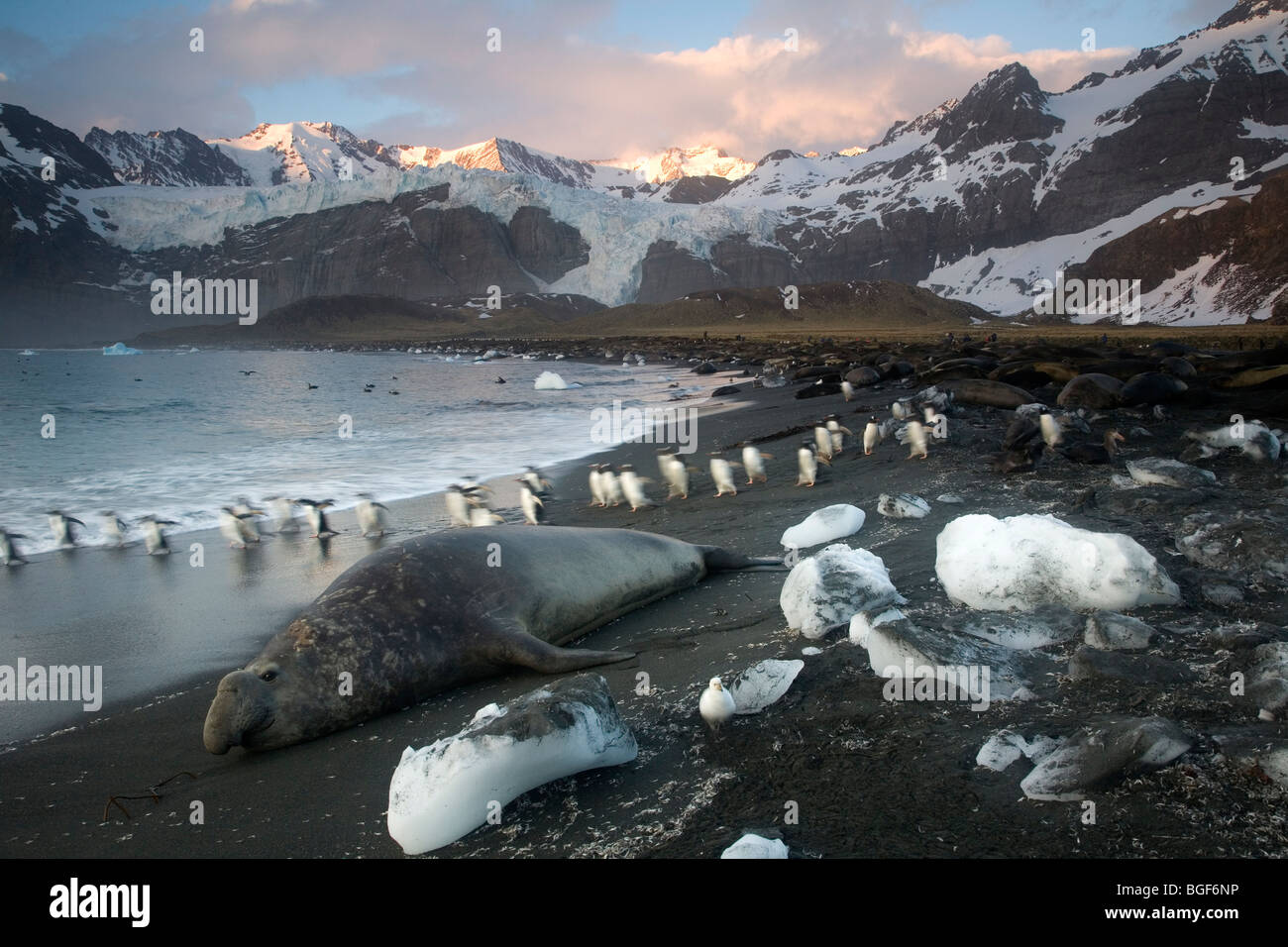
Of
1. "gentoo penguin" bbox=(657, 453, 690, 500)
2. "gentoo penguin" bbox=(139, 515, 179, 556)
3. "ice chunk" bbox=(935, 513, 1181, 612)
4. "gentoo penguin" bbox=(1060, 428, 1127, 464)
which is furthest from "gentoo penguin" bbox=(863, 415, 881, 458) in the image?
"gentoo penguin" bbox=(139, 515, 179, 556)

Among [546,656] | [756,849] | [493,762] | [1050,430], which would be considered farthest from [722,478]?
[756,849]

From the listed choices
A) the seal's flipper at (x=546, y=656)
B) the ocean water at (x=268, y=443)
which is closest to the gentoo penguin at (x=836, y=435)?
the ocean water at (x=268, y=443)

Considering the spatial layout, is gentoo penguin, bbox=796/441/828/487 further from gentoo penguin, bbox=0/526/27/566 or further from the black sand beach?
gentoo penguin, bbox=0/526/27/566

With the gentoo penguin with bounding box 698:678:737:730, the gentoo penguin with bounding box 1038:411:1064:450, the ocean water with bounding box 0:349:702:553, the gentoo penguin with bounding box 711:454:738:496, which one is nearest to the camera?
the gentoo penguin with bounding box 698:678:737:730

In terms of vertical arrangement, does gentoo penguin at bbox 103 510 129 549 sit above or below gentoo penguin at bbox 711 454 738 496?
below

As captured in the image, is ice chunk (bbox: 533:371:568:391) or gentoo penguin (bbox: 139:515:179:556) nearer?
gentoo penguin (bbox: 139:515:179:556)

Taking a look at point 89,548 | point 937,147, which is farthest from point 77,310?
point 89,548

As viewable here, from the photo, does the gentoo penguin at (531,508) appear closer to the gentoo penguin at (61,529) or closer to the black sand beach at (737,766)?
the black sand beach at (737,766)
